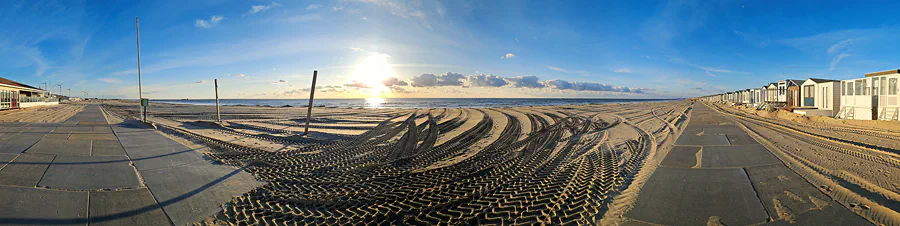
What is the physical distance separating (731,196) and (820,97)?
3094 cm

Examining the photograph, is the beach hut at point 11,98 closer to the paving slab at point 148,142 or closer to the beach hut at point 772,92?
the paving slab at point 148,142

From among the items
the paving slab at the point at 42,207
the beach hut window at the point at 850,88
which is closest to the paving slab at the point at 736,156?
the paving slab at the point at 42,207

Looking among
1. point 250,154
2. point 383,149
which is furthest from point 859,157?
point 250,154

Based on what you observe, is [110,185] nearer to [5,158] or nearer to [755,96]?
[5,158]

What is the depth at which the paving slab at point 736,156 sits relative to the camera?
6.50 metres

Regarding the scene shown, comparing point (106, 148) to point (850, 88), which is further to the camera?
point (850, 88)

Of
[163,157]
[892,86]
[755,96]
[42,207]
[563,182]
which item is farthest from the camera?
[755,96]

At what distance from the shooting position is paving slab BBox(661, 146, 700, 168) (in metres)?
6.55

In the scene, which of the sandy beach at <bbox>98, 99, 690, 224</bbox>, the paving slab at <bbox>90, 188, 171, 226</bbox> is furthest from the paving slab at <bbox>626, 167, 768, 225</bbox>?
the paving slab at <bbox>90, 188, 171, 226</bbox>

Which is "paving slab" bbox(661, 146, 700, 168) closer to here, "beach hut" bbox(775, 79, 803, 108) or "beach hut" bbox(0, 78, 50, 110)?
"beach hut" bbox(775, 79, 803, 108)

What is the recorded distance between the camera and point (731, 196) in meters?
4.44

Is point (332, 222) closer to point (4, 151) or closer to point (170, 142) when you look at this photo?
point (170, 142)

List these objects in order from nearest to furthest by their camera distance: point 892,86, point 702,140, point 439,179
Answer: point 439,179 < point 702,140 < point 892,86

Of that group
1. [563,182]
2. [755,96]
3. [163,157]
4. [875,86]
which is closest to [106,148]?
[163,157]
